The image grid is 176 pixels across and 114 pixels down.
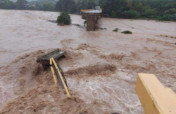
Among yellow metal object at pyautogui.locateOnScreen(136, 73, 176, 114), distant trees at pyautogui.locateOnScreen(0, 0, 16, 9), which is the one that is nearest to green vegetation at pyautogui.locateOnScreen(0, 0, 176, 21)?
yellow metal object at pyautogui.locateOnScreen(136, 73, 176, 114)

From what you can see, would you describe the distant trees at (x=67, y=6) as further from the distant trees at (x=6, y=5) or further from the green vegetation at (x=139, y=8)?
the distant trees at (x=6, y=5)

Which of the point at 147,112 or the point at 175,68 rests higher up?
the point at 147,112

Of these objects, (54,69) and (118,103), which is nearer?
(118,103)

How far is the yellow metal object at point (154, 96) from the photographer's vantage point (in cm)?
87

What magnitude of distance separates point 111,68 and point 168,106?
5170mm

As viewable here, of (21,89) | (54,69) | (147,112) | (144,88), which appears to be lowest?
(21,89)

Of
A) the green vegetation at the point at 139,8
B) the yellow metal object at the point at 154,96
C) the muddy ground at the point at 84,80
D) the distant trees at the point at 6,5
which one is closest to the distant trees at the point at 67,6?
the green vegetation at the point at 139,8

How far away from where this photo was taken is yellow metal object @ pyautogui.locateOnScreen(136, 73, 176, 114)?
0.87m

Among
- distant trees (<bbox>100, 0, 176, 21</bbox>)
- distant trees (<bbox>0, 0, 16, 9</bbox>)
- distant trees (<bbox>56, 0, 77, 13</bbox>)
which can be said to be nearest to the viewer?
distant trees (<bbox>100, 0, 176, 21</bbox>)

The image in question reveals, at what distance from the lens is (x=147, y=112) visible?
0.98 meters

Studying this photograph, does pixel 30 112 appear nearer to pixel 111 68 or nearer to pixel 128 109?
pixel 128 109

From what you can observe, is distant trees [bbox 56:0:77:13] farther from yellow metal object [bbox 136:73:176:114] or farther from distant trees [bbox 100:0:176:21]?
yellow metal object [bbox 136:73:176:114]

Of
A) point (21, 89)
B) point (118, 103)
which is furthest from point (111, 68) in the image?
point (21, 89)

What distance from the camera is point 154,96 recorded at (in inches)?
37.3
